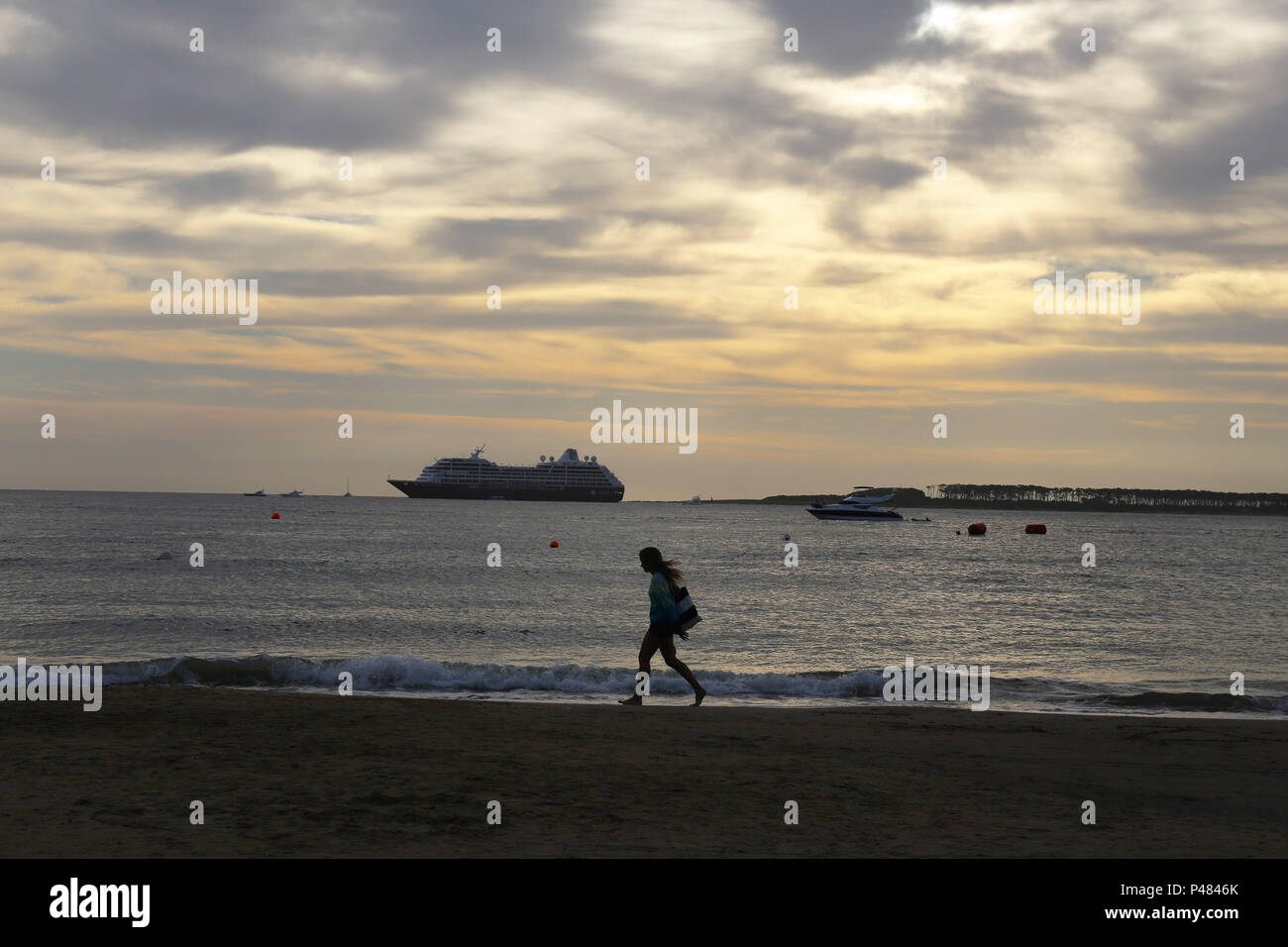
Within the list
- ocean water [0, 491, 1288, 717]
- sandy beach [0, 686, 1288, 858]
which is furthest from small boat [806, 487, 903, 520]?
sandy beach [0, 686, 1288, 858]

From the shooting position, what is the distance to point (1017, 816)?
8070 mm

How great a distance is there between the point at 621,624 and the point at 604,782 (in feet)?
66.5

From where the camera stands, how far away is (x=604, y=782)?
8828 mm

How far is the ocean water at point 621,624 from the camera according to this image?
17.7m

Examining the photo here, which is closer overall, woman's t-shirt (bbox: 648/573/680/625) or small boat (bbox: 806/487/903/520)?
woman's t-shirt (bbox: 648/573/680/625)

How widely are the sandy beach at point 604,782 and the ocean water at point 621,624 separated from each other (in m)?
4.36

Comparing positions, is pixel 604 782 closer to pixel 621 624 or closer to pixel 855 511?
pixel 621 624

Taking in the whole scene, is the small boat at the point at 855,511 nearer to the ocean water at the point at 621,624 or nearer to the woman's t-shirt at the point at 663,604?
the ocean water at the point at 621,624

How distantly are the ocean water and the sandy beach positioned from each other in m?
4.36

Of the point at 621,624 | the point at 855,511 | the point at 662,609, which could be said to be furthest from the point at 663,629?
the point at 855,511

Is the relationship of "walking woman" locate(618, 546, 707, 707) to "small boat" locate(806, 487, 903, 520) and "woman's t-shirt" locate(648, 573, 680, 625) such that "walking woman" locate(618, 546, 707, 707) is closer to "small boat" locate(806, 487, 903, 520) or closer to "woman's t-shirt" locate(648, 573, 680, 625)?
"woman's t-shirt" locate(648, 573, 680, 625)

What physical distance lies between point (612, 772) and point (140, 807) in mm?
3729

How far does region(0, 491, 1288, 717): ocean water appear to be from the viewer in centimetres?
1769
